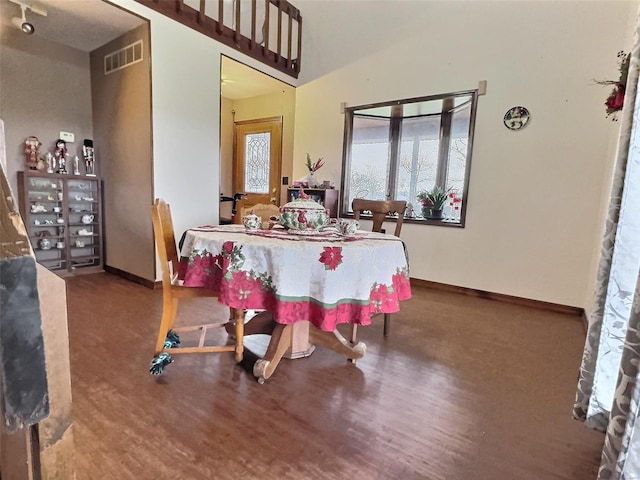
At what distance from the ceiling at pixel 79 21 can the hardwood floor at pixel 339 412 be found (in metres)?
2.64

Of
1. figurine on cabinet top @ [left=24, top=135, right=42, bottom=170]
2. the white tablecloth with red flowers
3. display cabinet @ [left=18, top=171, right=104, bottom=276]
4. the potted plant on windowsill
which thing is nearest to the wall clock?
the potted plant on windowsill

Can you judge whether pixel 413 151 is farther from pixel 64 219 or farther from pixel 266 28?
pixel 64 219

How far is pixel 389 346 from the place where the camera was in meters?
2.14

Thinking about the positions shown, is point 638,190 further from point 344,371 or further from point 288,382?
point 288,382

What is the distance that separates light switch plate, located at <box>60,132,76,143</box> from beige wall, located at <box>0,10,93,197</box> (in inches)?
1.4

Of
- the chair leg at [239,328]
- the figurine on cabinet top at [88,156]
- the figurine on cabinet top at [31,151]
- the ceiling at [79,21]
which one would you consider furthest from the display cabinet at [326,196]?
the figurine on cabinet top at [31,151]

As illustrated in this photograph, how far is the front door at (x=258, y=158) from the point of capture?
486 cm

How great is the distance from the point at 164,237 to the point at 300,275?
76cm

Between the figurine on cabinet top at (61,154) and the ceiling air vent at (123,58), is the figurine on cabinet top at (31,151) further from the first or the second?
the ceiling air vent at (123,58)

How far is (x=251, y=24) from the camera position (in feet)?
12.0

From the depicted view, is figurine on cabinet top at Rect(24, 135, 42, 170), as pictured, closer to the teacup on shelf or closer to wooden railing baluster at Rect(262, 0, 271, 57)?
wooden railing baluster at Rect(262, 0, 271, 57)

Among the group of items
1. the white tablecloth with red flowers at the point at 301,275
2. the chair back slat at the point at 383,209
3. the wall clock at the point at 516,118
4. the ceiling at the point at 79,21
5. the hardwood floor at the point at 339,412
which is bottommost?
the hardwood floor at the point at 339,412

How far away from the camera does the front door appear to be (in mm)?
4859

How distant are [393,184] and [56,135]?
3.86 meters
